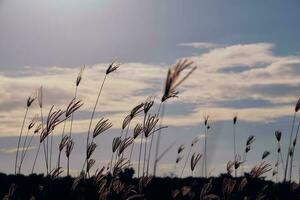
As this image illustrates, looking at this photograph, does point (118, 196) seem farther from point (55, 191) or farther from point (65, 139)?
point (55, 191)

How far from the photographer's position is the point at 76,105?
17.6 ft

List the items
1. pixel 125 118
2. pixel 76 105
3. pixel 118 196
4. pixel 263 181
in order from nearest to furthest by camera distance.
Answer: pixel 118 196 < pixel 76 105 < pixel 125 118 < pixel 263 181

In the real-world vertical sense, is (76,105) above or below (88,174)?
→ above

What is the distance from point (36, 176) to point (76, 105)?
3.48 m

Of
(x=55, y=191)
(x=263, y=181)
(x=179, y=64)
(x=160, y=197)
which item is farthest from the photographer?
(x=263, y=181)

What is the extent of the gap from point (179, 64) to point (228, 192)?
1.88 meters

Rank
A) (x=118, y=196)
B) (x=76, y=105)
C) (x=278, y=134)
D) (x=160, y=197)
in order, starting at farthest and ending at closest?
(x=278, y=134)
(x=160, y=197)
(x=76, y=105)
(x=118, y=196)

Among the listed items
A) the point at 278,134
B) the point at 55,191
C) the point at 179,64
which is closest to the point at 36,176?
the point at 55,191

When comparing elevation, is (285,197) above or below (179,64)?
below

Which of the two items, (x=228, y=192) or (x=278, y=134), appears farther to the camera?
(x=278, y=134)

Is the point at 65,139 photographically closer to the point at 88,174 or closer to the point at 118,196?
the point at 88,174

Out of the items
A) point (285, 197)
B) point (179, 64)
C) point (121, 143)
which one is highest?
point (179, 64)

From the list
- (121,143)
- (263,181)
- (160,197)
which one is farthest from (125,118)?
(263,181)

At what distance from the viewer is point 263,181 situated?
377 inches
